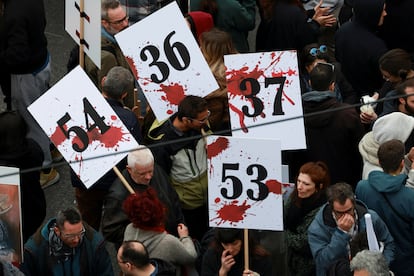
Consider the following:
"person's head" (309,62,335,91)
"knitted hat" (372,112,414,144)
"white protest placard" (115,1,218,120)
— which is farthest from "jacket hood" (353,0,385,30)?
"white protest placard" (115,1,218,120)

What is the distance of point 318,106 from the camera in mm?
7219

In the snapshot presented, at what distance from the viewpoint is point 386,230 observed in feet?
20.9

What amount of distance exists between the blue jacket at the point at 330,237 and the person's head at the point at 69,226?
1.34 m

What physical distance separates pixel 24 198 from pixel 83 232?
2.91 feet

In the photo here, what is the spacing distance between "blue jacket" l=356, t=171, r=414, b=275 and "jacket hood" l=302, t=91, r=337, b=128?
750 millimetres

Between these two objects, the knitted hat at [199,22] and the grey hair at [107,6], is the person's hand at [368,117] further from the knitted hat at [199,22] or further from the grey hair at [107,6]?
the grey hair at [107,6]

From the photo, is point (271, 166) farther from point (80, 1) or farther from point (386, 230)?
point (80, 1)

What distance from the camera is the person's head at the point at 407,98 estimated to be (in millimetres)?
7164

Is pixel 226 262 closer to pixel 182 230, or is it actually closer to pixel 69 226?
pixel 182 230

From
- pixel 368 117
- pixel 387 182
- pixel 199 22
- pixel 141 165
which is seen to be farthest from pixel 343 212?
pixel 199 22

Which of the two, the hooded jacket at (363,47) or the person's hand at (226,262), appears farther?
the hooded jacket at (363,47)

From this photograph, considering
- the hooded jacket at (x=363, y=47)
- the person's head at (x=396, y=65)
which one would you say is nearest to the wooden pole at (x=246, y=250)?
the person's head at (x=396, y=65)

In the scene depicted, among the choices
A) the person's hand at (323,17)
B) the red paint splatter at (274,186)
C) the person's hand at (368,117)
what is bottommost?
the person's hand at (323,17)

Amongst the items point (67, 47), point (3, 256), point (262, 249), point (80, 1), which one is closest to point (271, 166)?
point (262, 249)
